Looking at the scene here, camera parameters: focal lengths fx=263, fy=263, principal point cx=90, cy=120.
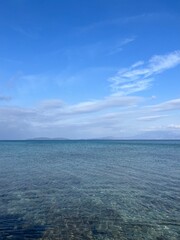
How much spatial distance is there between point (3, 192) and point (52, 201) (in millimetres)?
6181

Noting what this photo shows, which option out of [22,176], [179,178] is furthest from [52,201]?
[179,178]

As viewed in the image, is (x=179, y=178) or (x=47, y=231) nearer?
(x=47, y=231)

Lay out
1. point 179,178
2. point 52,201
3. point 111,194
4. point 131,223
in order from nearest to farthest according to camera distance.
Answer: point 131,223
point 52,201
point 111,194
point 179,178

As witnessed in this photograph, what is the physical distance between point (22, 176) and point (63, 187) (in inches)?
368

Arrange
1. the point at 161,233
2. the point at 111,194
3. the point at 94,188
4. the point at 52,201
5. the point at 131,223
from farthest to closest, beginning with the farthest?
the point at 94,188
the point at 111,194
the point at 52,201
the point at 131,223
the point at 161,233

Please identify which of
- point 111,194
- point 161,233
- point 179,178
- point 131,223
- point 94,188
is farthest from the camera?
point 179,178

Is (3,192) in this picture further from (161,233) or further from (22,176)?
(161,233)

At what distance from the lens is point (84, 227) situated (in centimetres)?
1633

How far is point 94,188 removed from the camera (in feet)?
91.7

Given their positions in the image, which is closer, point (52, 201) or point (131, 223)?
point (131, 223)

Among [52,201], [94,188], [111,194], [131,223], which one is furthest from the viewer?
[94,188]

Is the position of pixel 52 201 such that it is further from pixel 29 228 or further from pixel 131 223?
pixel 131 223

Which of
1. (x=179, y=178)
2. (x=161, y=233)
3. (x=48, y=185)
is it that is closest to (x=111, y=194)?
(x=48, y=185)

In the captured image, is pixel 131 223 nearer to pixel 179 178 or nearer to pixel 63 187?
pixel 63 187
